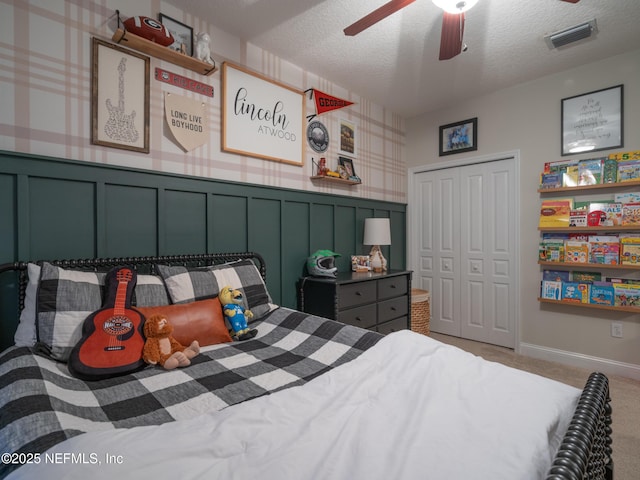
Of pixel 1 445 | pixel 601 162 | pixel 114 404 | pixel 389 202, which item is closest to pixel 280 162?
pixel 389 202

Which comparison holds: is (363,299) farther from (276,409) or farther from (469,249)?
(276,409)

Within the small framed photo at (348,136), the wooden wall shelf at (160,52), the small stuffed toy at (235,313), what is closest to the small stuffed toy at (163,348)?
the small stuffed toy at (235,313)

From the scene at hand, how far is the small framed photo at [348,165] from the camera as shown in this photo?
3445mm

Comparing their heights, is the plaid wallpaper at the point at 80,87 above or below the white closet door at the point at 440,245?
above

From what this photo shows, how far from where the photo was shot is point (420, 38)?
2.56 meters

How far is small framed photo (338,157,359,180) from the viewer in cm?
345

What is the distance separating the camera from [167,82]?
2215 mm

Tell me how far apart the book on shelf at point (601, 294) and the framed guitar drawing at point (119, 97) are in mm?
3710

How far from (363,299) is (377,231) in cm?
83

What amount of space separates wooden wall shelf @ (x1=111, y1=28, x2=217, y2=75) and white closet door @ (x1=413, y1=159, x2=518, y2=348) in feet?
9.33

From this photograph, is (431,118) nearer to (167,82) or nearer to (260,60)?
(260,60)

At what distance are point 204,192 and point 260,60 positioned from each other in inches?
48.4

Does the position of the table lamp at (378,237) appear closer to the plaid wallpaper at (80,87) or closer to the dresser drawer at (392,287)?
the dresser drawer at (392,287)

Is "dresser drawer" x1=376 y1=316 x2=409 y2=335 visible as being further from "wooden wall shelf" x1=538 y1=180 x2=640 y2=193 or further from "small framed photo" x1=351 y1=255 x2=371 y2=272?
"wooden wall shelf" x1=538 y1=180 x2=640 y2=193
